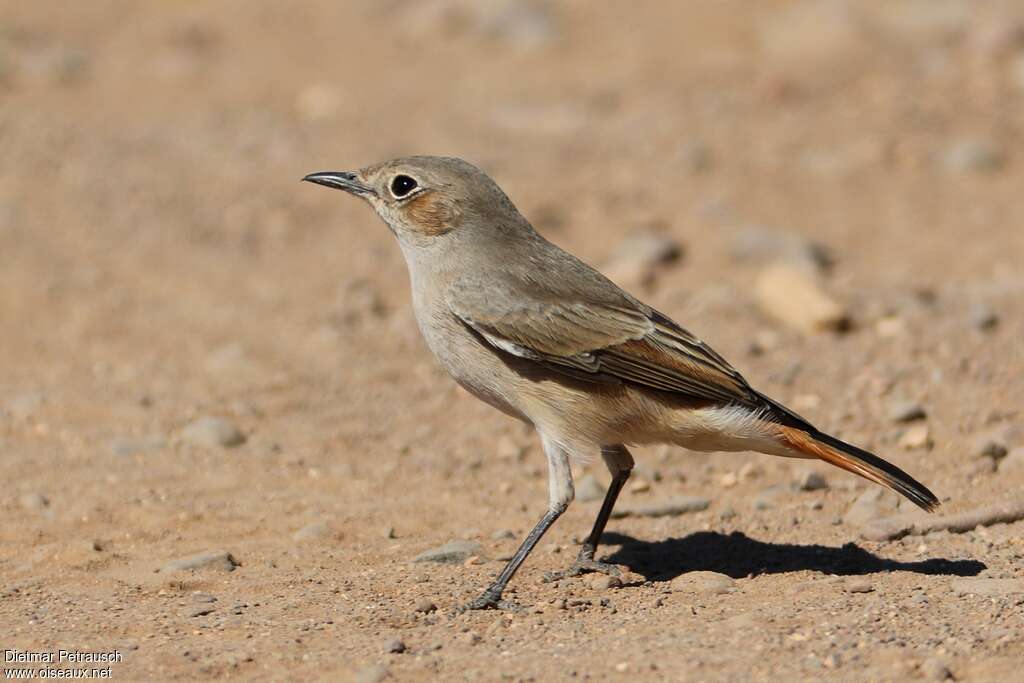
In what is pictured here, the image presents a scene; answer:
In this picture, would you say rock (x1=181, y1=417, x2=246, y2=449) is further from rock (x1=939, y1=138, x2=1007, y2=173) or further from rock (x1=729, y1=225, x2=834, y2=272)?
rock (x1=939, y1=138, x2=1007, y2=173)

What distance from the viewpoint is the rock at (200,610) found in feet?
22.2

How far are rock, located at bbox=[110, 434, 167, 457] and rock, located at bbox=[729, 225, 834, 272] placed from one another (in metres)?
5.52

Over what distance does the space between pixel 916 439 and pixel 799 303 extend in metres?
2.39

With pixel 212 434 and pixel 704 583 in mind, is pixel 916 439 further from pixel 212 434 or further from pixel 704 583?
pixel 212 434

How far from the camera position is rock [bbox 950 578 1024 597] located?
673 cm

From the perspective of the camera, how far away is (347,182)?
7.94 metres

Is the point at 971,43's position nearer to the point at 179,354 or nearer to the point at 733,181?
the point at 733,181

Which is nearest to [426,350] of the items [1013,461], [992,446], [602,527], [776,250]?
[776,250]

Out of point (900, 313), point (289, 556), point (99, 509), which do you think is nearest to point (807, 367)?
point (900, 313)

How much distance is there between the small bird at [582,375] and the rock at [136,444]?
268cm

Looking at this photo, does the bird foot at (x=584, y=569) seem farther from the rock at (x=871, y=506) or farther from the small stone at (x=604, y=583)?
the rock at (x=871, y=506)

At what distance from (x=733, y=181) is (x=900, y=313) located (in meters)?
3.59

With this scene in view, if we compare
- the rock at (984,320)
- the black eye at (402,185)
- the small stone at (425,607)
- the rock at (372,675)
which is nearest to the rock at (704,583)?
the small stone at (425,607)

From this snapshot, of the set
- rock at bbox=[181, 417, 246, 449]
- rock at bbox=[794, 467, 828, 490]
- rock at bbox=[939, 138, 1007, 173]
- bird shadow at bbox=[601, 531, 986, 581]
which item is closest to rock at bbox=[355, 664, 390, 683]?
bird shadow at bbox=[601, 531, 986, 581]
